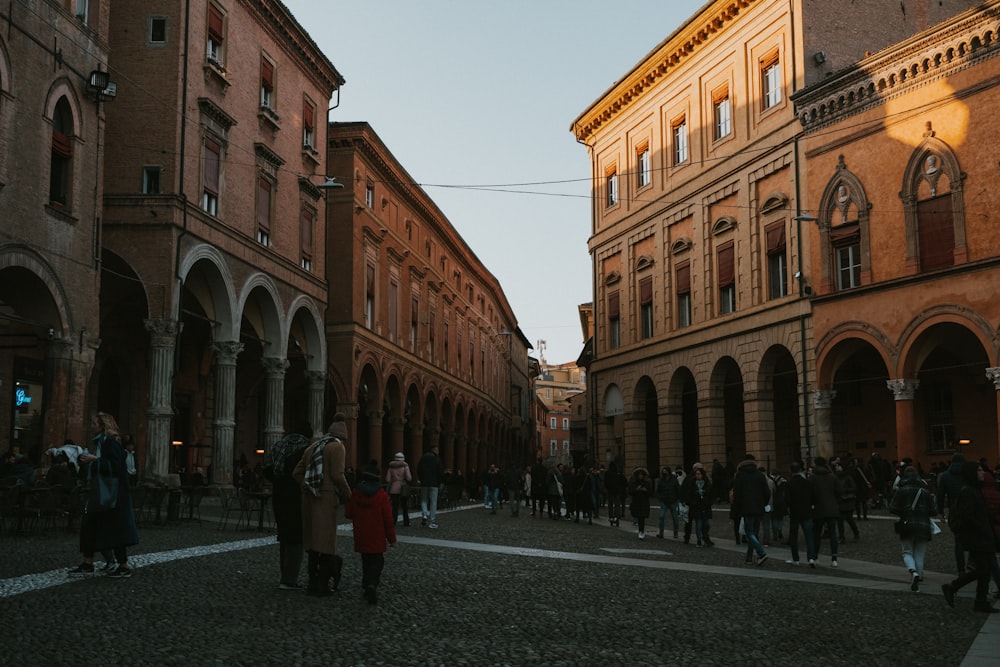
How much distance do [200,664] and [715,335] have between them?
29.9 metres

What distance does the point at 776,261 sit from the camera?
32281 millimetres

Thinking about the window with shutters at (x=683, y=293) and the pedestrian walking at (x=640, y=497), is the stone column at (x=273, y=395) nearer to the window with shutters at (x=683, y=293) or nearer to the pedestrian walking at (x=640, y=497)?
the pedestrian walking at (x=640, y=497)

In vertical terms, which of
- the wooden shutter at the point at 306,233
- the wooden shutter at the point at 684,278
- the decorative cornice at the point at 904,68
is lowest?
the wooden shutter at the point at 684,278

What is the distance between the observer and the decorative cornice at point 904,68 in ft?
81.8

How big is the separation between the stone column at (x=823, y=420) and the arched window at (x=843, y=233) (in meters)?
3.06

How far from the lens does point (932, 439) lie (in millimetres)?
29281

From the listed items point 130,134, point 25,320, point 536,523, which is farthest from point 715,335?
point 25,320

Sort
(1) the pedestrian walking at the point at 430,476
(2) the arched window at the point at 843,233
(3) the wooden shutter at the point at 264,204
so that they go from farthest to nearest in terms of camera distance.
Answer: (3) the wooden shutter at the point at 264,204 < (2) the arched window at the point at 843,233 < (1) the pedestrian walking at the point at 430,476

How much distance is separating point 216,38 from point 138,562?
1811cm

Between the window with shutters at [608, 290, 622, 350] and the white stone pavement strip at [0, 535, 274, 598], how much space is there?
2734 cm

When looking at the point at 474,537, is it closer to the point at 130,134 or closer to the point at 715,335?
the point at 130,134

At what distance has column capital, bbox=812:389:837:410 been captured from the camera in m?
29.4

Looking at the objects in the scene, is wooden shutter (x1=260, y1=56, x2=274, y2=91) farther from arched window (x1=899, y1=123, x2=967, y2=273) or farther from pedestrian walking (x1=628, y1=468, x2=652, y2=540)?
arched window (x1=899, y1=123, x2=967, y2=273)

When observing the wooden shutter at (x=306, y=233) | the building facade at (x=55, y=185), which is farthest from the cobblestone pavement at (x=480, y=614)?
the wooden shutter at (x=306, y=233)
